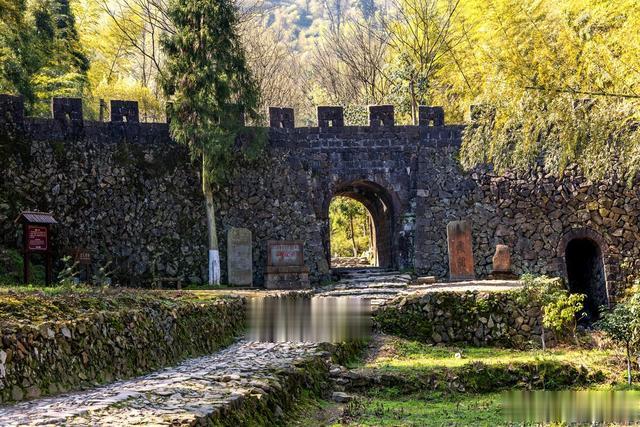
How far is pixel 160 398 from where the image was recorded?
7691 millimetres

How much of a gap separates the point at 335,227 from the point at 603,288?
1897 cm

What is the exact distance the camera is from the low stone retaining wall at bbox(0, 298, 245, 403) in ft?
26.8

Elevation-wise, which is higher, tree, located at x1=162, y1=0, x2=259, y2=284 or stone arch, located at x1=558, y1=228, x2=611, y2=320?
tree, located at x1=162, y1=0, x2=259, y2=284

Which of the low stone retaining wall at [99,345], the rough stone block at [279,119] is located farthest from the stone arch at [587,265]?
the low stone retaining wall at [99,345]

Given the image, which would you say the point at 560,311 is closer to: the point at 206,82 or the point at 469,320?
the point at 469,320

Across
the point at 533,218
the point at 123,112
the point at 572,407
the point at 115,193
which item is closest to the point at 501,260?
the point at 533,218

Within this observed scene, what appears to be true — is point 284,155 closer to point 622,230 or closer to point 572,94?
point 622,230

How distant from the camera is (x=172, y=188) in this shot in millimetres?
25078

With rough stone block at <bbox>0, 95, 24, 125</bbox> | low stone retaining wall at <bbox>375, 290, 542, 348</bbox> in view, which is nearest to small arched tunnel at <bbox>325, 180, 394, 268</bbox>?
low stone retaining wall at <bbox>375, 290, 542, 348</bbox>

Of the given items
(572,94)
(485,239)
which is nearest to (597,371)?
(572,94)

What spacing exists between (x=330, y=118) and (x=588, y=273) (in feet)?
33.8

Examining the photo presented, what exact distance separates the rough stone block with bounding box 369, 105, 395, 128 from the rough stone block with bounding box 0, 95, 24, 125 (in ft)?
36.3

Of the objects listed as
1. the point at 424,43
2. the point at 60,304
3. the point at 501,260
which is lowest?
the point at 60,304

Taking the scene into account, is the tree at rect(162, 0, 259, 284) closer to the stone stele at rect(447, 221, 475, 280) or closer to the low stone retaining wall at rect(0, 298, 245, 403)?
the stone stele at rect(447, 221, 475, 280)
